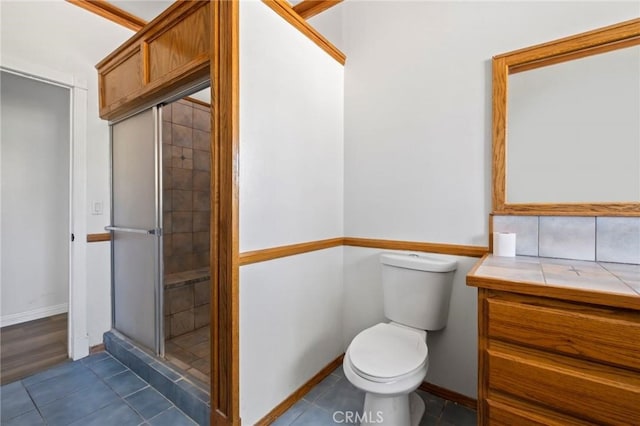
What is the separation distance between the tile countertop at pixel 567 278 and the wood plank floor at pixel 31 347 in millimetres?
2791

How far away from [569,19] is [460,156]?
75 cm

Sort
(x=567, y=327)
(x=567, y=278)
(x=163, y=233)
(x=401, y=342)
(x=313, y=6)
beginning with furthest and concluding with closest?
(x=313, y=6), (x=163, y=233), (x=401, y=342), (x=567, y=278), (x=567, y=327)

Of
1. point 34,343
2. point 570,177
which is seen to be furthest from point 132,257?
point 570,177

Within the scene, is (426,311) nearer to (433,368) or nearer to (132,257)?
(433,368)

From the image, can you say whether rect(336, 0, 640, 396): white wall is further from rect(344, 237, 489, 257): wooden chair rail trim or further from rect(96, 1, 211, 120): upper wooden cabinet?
→ rect(96, 1, 211, 120): upper wooden cabinet

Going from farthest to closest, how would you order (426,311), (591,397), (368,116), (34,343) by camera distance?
(34,343)
(368,116)
(426,311)
(591,397)

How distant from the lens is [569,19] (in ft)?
4.35

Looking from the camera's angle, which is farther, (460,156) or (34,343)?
(34,343)

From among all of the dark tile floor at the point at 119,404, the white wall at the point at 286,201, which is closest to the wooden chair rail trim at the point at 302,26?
the white wall at the point at 286,201

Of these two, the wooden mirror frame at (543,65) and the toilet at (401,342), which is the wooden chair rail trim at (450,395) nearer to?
the toilet at (401,342)

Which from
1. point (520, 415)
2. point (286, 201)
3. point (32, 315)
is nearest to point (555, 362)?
point (520, 415)

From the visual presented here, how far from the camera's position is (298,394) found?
1646mm

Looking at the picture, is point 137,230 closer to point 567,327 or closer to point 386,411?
point 386,411

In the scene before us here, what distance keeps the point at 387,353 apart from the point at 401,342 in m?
0.14
